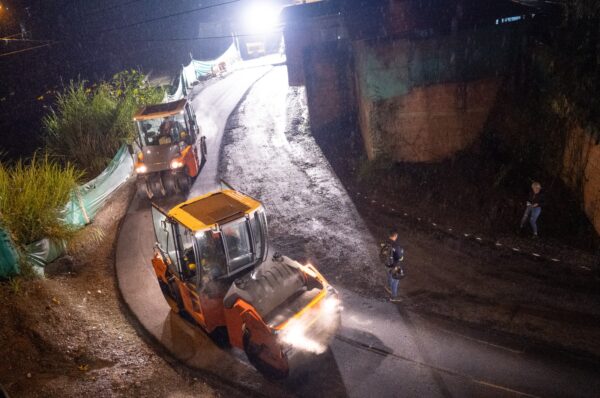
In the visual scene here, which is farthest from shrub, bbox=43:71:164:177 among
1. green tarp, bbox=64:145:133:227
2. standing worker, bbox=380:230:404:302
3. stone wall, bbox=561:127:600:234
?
stone wall, bbox=561:127:600:234


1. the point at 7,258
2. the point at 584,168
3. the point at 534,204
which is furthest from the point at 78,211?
the point at 584,168

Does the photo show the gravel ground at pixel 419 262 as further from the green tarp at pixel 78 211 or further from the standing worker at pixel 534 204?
the green tarp at pixel 78 211

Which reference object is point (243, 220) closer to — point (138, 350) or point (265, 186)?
point (138, 350)

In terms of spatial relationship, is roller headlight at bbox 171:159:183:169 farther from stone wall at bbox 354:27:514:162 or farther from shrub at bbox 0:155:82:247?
stone wall at bbox 354:27:514:162

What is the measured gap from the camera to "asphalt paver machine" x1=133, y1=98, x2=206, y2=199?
11.8 metres

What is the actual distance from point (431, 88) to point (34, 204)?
1074 centimetres

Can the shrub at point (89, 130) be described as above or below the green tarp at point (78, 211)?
above

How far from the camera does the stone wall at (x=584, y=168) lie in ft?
27.3

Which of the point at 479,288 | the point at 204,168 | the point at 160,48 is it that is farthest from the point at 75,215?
the point at 160,48

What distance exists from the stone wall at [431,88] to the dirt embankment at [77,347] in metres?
8.53

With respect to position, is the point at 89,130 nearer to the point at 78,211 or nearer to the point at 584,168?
the point at 78,211

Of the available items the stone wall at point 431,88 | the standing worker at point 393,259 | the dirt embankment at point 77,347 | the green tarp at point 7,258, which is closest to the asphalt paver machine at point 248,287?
the dirt embankment at point 77,347

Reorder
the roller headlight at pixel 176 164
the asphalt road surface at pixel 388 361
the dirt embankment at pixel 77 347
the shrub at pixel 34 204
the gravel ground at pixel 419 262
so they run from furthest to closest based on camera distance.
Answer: the roller headlight at pixel 176 164
the shrub at pixel 34 204
the gravel ground at pixel 419 262
the dirt embankment at pixel 77 347
the asphalt road surface at pixel 388 361

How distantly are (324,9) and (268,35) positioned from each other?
2164 centimetres
